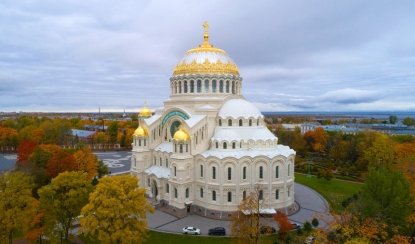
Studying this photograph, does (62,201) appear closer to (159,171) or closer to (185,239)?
(185,239)

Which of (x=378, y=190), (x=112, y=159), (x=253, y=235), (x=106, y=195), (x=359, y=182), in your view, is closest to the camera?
(x=106, y=195)

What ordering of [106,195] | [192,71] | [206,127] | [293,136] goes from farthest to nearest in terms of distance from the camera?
[293,136] < [192,71] < [206,127] < [106,195]

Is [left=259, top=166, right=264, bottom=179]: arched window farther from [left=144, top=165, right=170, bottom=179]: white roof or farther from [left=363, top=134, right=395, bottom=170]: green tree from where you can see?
[left=363, top=134, right=395, bottom=170]: green tree

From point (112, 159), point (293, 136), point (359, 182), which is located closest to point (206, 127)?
point (359, 182)

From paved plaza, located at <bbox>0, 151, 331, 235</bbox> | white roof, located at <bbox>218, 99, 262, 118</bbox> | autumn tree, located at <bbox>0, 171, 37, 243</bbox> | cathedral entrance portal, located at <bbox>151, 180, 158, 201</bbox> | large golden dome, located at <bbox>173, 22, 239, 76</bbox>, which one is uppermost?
large golden dome, located at <bbox>173, 22, 239, 76</bbox>

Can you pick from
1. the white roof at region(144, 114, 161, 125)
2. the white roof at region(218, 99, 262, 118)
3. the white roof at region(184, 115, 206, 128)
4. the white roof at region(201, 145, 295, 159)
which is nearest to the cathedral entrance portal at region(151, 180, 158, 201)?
the white roof at region(144, 114, 161, 125)

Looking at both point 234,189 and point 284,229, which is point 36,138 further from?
point 284,229

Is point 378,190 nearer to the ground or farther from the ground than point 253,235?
farther from the ground

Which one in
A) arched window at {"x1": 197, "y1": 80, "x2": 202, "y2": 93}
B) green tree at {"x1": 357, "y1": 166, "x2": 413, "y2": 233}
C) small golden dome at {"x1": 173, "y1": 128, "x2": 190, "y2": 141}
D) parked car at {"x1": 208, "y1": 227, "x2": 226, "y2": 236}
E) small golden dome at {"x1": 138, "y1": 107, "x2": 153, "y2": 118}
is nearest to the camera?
green tree at {"x1": 357, "y1": 166, "x2": 413, "y2": 233}
